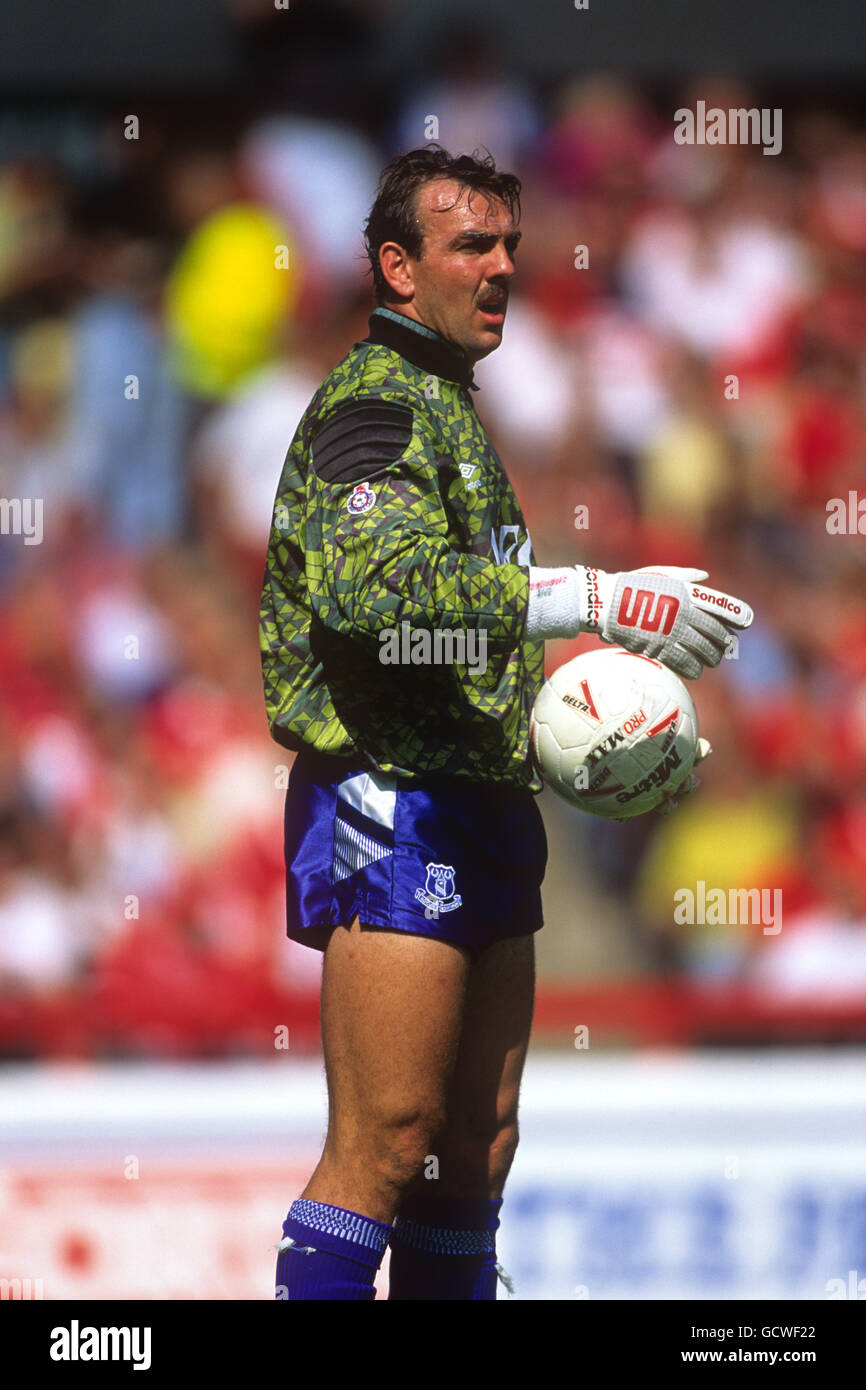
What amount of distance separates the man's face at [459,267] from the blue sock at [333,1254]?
4.18ft

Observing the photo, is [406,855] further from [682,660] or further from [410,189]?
[410,189]

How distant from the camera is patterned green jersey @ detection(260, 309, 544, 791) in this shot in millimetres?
2213

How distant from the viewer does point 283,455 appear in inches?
240

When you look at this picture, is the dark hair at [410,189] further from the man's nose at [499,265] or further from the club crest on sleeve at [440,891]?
the club crest on sleeve at [440,891]

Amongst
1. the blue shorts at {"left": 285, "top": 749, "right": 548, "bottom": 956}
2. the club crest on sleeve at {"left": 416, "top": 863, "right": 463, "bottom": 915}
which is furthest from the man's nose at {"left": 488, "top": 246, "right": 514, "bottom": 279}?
the club crest on sleeve at {"left": 416, "top": 863, "right": 463, "bottom": 915}

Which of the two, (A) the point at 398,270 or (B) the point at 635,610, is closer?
(B) the point at 635,610

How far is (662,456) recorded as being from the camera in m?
6.18

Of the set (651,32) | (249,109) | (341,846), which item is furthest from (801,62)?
(341,846)

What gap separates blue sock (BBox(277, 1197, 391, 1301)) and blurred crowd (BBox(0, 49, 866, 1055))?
273 centimetres

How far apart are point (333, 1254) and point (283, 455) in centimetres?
420

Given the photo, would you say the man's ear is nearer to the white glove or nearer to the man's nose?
the man's nose

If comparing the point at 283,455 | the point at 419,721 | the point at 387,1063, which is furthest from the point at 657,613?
the point at 283,455
